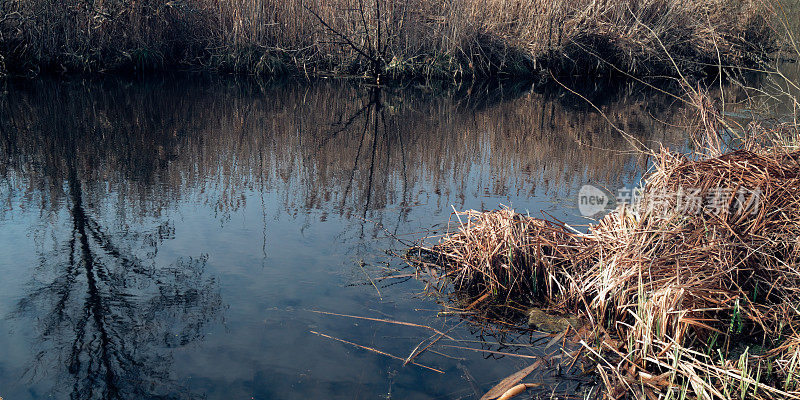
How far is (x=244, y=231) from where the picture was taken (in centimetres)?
415

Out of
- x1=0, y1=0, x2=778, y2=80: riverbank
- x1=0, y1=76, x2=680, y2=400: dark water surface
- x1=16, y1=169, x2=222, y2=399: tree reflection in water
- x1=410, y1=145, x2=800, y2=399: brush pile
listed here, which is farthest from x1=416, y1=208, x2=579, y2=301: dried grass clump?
x1=0, y1=0, x2=778, y2=80: riverbank

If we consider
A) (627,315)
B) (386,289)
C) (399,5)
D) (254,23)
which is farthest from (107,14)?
(627,315)

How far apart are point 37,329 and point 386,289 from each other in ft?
5.35

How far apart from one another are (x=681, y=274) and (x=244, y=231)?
102 inches

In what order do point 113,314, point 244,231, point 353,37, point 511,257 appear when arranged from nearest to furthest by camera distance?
point 113,314 < point 511,257 < point 244,231 < point 353,37

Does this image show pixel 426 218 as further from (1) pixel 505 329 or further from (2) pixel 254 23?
(2) pixel 254 23

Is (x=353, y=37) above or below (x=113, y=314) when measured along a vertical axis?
above

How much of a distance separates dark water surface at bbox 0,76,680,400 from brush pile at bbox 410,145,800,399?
13.9 inches

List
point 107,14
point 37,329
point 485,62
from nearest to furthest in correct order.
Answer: point 37,329 → point 107,14 → point 485,62

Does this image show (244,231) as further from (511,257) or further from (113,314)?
(511,257)

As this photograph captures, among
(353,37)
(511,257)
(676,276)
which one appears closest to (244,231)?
(511,257)

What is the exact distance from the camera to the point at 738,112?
9.66 m

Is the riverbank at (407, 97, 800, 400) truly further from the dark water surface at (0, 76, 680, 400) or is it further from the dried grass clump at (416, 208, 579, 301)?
the dark water surface at (0, 76, 680, 400)

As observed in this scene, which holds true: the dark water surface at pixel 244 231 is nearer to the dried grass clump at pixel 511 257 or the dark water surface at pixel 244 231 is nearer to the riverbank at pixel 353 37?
the dried grass clump at pixel 511 257
